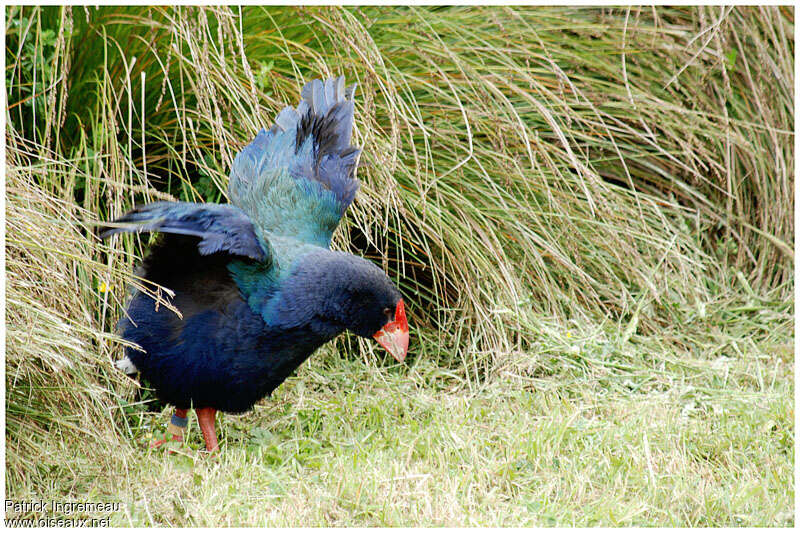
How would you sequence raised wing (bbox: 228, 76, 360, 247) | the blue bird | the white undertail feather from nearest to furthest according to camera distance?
the blue bird
the white undertail feather
raised wing (bbox: 228, 76, 360, 247)

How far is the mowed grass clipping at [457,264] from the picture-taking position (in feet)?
7.93

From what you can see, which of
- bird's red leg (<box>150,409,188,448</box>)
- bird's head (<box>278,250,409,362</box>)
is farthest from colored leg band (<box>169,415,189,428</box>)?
bird's head (<box>278,250,409,362</box>)

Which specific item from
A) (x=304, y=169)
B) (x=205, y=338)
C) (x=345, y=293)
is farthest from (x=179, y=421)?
(x=304, y=169)

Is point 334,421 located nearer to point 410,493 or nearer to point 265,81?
point 410,493

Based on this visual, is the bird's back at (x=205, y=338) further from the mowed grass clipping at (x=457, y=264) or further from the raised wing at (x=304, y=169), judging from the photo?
the raised wing at (x=304, y=169)

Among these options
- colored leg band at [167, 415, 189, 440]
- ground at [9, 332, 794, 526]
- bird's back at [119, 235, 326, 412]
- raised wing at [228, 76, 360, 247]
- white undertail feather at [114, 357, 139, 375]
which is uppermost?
raised wing at [228, 76, 360, 247]

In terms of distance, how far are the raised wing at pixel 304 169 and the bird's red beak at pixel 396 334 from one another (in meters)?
0.38

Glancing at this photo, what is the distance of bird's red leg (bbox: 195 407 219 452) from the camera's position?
2.77 m

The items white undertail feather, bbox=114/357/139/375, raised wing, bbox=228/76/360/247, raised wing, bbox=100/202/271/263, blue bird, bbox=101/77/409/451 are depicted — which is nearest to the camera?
raised wing, bbox=100/202/271/263

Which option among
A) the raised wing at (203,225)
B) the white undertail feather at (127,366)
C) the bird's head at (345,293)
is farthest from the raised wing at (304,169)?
the white undertail feather at (127,366)

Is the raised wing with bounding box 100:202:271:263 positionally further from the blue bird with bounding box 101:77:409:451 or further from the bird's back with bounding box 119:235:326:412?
the bird's back with bounding box 119:235:326:412

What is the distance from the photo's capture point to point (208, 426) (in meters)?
2.77

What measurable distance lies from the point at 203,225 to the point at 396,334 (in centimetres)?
75

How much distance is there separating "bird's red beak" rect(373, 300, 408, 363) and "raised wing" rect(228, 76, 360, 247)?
0.38 metres
